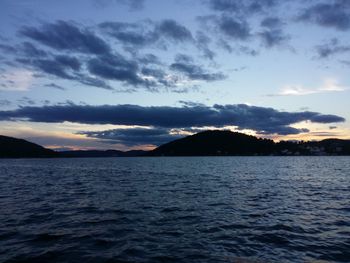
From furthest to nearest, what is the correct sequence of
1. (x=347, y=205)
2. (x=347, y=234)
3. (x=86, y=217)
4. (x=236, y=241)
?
(x=347, y=205) → (x=86, y=217) → (x=347, y=234) → (x=236, y=241)

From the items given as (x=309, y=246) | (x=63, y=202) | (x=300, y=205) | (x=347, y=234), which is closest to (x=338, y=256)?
(x=309, y=246)

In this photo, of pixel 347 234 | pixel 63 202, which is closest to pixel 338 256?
pixel 347 234

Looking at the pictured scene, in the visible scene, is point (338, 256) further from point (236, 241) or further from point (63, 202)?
point (63, 202)

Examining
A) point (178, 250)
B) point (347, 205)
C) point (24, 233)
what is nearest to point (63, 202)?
point (24, 233)

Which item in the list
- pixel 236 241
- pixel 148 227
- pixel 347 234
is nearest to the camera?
pixel 236 241

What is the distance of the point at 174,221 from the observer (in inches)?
1089

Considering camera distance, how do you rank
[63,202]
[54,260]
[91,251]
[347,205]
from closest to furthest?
[54,260]
[91,251]
[347,205]
[63,202]

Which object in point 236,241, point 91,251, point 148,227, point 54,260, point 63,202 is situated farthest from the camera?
point 63,202

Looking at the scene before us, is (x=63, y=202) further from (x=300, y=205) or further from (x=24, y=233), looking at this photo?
(x=300, y=205)

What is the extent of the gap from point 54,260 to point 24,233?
25.1 feet

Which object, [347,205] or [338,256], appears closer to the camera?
[338,256]

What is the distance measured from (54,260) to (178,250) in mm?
7221

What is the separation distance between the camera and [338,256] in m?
18.3

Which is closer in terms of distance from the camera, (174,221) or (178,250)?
(178,250)
